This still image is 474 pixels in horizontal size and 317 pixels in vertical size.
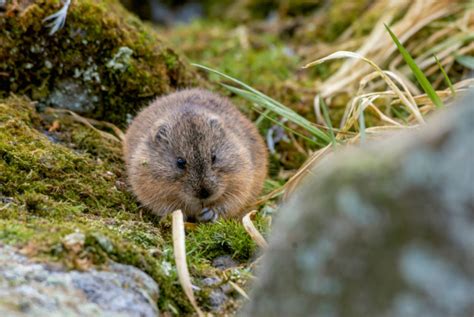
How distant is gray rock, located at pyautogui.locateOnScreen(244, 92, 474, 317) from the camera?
7.23ft

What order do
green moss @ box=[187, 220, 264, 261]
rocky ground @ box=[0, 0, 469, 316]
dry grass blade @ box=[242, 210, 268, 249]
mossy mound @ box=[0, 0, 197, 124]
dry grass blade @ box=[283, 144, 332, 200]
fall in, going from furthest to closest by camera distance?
mossy mound @ box=[0, 0, 197, 124] < dry grass blade @ box=[283, 144, 332, 200] < green moss @ box=[187, 220, 264, 261] < dry grass blade @ box=[242, 210, 268, 249] < rocky ground @ box=[0, 0, 469, 316]

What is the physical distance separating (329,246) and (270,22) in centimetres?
937

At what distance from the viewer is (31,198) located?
15.0ft

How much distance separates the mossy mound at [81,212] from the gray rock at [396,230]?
151cm

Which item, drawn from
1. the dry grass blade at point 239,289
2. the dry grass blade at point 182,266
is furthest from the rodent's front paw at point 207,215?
the dry grass blade at point 239,289

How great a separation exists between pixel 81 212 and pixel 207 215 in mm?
1477

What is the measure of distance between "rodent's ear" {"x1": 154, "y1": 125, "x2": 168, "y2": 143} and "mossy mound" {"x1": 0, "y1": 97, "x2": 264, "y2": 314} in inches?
17.3

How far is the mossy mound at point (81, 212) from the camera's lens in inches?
146

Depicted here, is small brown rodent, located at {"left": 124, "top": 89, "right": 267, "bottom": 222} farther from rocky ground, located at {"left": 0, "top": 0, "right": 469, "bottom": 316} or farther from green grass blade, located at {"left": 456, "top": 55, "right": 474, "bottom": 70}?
green grass blade, located at {"left": 456, "top": 55, "right": 474, "bottom": 70}

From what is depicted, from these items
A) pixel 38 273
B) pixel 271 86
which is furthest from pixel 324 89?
pixel 38 273

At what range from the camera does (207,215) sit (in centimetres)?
602

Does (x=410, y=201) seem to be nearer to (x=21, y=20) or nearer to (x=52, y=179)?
(x=52, y=179)

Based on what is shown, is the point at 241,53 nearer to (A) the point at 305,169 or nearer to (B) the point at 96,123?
(B) the point at 96,123

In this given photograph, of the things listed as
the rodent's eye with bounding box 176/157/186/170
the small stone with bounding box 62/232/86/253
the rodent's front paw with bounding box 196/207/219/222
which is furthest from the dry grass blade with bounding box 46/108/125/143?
the small stone with bounding box 62/232/86/253
